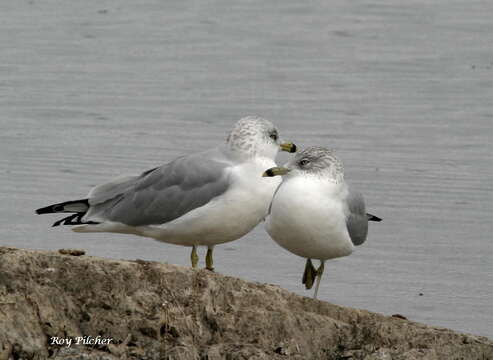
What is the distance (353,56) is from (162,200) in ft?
28.4

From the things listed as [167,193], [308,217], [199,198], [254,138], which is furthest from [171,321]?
[167,193]

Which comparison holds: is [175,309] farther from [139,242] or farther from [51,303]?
[139,242]

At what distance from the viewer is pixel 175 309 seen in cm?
593

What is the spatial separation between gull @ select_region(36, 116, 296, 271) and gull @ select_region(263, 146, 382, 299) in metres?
0.13

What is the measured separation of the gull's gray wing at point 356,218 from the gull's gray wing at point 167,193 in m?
0.88

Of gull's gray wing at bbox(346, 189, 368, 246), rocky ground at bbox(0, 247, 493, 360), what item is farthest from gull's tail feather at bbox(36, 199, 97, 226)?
rocky ground at bbox(0, 247, 493, 360)

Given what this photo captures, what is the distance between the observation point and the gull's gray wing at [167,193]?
8.30 m

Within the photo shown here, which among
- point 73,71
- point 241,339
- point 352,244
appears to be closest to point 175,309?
point 241,339

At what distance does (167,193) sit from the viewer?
28.2 feet

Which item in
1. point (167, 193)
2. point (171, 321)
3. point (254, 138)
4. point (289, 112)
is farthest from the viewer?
point (289, 112)

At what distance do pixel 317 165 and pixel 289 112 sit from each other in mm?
5699

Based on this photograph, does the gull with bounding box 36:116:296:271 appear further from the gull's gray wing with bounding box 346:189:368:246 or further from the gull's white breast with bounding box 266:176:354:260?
the gull's gray wing with bounding box 346:189:368:246

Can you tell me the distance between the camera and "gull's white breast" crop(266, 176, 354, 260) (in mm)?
7996

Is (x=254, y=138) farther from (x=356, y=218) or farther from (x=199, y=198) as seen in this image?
(x=356, y=218)
